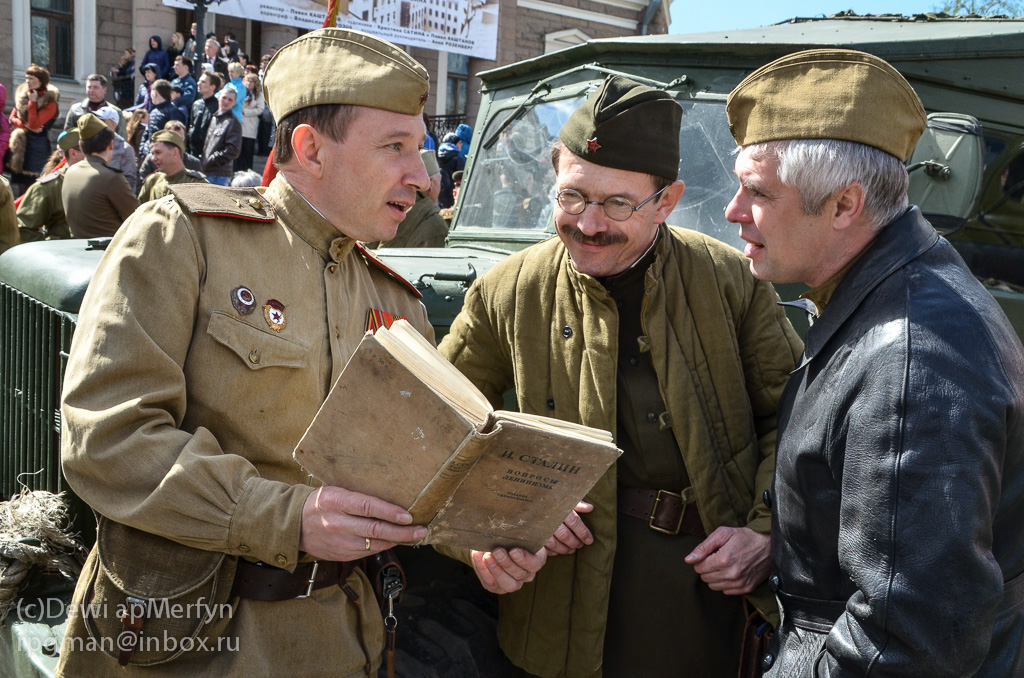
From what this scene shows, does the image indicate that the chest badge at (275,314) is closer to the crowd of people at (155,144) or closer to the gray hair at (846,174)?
the gray hair at (846,174)

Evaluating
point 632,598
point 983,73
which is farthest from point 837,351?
point 983,73

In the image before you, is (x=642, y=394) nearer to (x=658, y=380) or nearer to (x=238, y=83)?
(x=658, y=380)

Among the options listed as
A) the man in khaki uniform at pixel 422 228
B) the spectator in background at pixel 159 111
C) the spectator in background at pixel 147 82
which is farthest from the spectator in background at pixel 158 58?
the man in khaki uniform at pixel 422 228

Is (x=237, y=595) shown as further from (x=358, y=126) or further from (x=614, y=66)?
(x=614, y=66)

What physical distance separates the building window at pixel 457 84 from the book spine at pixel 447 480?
22154 millimetres

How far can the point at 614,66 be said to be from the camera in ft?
12.5

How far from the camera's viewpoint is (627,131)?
2.21 m

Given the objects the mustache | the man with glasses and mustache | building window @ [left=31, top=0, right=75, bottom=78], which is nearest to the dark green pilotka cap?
the man with glasses and mustache

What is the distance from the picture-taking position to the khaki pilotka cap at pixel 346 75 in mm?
1938

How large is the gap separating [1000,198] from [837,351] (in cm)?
243

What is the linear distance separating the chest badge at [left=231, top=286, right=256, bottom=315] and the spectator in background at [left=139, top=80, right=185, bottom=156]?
10691mm

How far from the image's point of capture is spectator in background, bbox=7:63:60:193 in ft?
36.7

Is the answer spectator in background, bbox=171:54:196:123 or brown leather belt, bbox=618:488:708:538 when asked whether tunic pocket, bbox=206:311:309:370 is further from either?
spectator in background, bbox=171:54:196:123

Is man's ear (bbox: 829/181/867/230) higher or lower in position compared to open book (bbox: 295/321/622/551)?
higher
